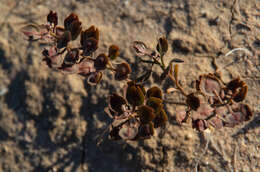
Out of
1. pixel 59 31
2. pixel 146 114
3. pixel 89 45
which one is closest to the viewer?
pixel 146 114

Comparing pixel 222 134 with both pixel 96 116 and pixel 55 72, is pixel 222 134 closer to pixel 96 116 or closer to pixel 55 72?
pixel 96 116

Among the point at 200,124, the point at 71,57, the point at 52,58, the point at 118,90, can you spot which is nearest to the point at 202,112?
the point at 200,124

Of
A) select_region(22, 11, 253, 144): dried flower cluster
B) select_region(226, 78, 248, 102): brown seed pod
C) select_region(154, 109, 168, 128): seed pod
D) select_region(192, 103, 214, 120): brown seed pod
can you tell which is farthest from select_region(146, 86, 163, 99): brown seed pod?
select_region(226, 78, 248, 102): brown seed pod

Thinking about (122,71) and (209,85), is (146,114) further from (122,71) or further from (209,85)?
(209,85)

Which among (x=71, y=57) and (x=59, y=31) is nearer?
(x=71, y=57)

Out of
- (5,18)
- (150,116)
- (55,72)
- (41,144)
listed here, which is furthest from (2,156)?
(150,116)

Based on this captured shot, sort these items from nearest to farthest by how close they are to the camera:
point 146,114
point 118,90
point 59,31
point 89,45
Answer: point 146,114 → point 89,45 → point 59,31 → point 118,90
